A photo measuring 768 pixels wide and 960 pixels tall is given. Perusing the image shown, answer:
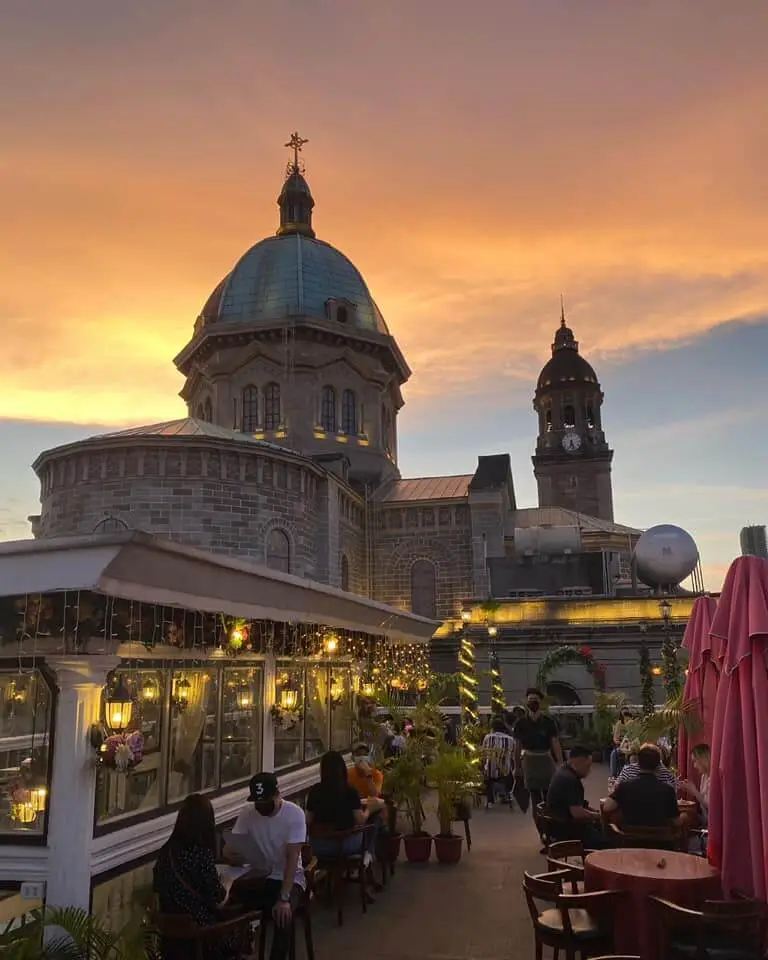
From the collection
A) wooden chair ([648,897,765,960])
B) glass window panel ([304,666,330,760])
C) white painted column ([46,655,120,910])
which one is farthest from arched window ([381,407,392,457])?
wooden chair ([648,897,765,960])

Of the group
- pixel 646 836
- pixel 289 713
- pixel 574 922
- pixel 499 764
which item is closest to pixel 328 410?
pixel 499 764

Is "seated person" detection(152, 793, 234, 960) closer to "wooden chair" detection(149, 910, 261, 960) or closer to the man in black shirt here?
"wooden chair" detection(149, 910, 261, 960)

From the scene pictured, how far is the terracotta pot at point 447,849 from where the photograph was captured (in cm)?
957

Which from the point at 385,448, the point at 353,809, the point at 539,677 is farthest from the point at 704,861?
the point at 385,448

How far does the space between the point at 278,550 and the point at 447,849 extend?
61.7ft

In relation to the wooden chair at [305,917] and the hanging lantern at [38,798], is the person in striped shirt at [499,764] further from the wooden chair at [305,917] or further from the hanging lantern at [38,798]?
the hanging lantern at [38,798]

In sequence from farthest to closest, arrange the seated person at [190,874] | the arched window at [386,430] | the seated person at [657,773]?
the arched window at [386,430] → the seated person at [657,773] → the seated person at [190,874]

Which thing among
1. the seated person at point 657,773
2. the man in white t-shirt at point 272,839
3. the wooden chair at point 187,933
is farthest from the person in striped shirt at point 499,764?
the wooden chair at point 187,933

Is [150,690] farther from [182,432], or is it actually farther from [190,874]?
[182,432]

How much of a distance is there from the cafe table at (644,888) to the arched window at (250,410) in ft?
111

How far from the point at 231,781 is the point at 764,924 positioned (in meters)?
5.70

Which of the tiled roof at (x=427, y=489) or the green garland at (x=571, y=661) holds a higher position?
the tiled roof at (x=427, y=489)

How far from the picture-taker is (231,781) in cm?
887

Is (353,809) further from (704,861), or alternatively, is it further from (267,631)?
(704,861)
